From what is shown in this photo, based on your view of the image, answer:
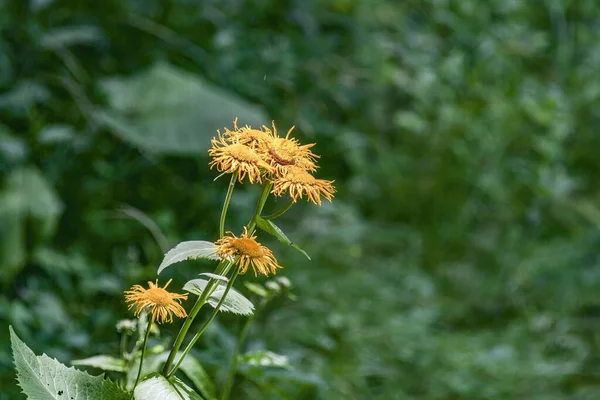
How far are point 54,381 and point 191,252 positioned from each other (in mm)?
148

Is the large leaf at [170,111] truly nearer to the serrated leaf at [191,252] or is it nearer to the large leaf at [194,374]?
the large leaf at [194,374]

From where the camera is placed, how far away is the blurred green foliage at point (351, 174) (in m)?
1.66

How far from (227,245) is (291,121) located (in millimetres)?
1761

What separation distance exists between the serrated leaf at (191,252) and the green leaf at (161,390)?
0.28 ft

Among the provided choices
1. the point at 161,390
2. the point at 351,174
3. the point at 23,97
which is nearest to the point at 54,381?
the point at 161,390

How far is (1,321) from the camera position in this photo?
129 centimetres

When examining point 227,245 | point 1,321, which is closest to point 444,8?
point 1,321

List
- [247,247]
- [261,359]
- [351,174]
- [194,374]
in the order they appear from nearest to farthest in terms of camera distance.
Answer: [247,247] → [194,374] → [261,359] → [351,174]

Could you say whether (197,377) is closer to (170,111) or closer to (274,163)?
(274,163)

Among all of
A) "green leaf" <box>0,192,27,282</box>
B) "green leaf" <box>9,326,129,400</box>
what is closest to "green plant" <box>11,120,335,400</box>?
Result: "green leaf" <box>9,326,129,400</box>

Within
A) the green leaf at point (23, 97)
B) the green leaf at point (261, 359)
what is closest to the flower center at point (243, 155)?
the green leaf at point (261, 359)

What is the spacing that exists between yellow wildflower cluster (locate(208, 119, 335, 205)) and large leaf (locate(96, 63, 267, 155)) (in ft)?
4.57

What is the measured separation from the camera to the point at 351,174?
241 centimetres

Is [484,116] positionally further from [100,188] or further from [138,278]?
[138,278]
